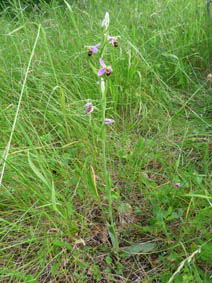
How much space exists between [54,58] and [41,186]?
1.18 m

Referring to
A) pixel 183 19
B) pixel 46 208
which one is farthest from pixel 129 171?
pixel 183 19

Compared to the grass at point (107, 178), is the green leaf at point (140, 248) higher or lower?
lower

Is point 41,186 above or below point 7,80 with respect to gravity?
below

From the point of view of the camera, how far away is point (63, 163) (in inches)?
54.1

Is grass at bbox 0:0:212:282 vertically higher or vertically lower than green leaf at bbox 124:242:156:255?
higher

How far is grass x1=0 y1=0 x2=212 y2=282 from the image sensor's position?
1.05 m

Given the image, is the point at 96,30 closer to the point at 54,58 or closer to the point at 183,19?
the point at 54,58

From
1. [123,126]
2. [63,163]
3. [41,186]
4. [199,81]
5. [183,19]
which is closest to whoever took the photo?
[41,186]

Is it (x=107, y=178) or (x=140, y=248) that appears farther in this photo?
(x=140, y=248)

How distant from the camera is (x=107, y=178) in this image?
0.95 m

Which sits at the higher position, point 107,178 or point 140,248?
point 107,178

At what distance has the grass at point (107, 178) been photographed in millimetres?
1054

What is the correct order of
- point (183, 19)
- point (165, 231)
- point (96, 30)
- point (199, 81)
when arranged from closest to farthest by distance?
1. point (165, 231)
2. point (199, 81)
3. point (96, 30)
4. point (183, 19)

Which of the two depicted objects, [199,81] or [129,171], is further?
[199,81]
